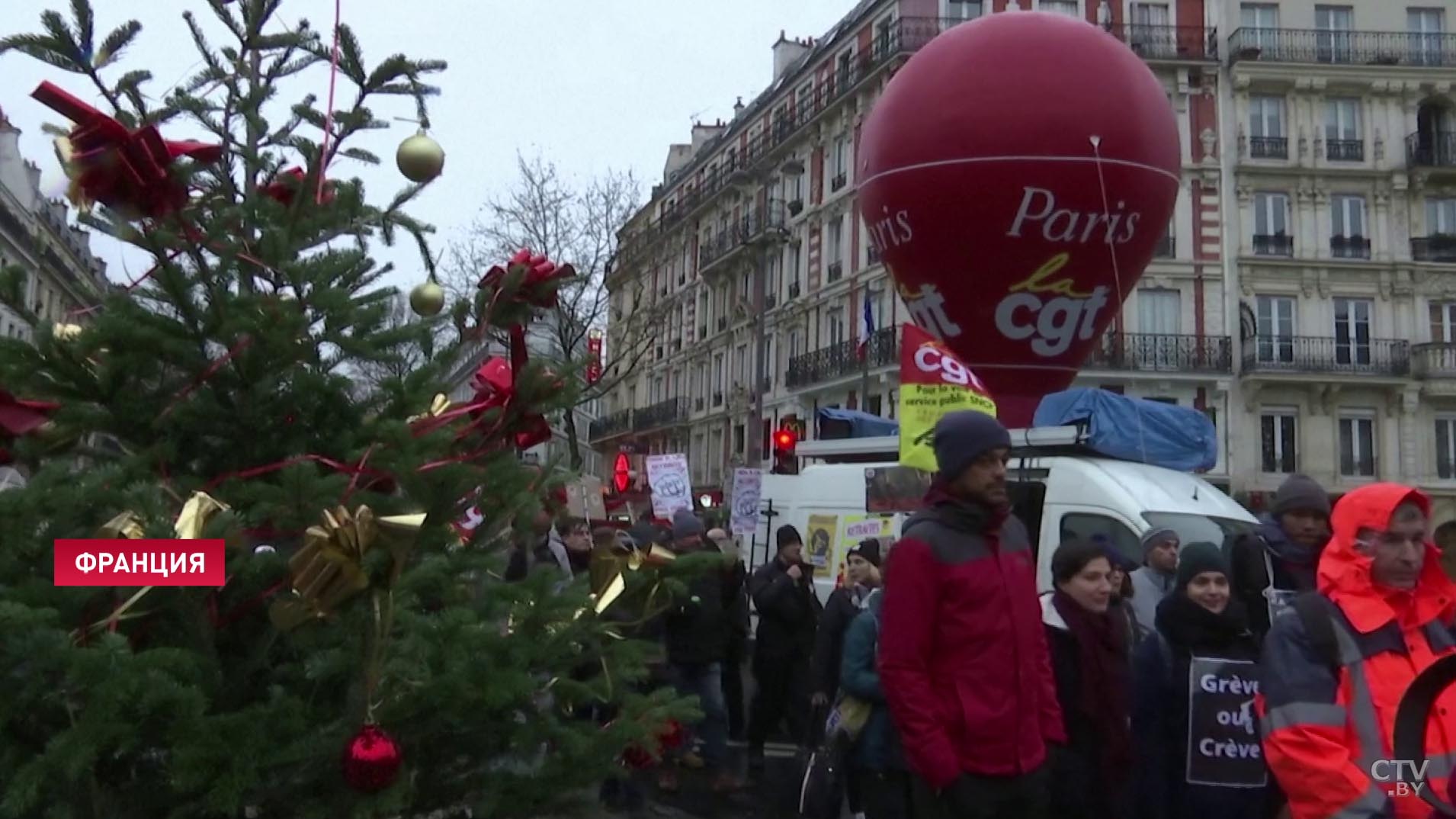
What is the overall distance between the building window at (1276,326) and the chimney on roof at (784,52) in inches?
806

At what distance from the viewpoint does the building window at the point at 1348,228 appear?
34.6m

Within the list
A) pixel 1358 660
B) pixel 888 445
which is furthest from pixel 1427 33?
pixel 1358 660

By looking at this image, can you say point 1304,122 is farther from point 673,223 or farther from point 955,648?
point 955,648

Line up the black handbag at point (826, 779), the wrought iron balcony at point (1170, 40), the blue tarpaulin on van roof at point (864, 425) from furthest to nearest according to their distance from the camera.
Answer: the wrought iron balcony at point (1170, 40), the blue tarpaulin on van roof at point (864, 425), the black handbag at point (826, 779)

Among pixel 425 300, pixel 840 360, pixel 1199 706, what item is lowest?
pixel 1199 706

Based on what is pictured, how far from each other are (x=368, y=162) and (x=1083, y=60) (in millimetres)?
8677

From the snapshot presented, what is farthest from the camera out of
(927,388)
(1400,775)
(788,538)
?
(788,538)

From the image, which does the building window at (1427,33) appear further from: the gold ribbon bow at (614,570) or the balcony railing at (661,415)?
the gold ribbon bow at (614,570)

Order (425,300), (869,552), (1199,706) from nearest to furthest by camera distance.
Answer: (425,300), (1199,706), (869,552)

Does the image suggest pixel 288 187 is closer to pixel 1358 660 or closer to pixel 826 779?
pixel 1358 660

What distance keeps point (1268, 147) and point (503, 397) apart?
120 ft

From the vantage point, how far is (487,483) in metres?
3.02

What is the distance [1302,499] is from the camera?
497 centimetres
